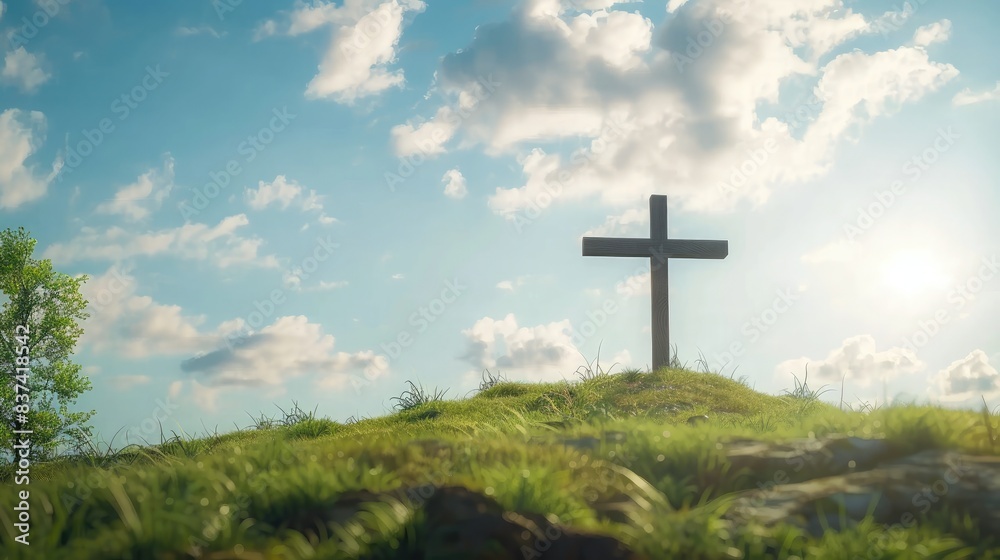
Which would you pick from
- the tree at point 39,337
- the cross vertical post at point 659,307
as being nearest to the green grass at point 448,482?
the cross vertical post at point 659,307

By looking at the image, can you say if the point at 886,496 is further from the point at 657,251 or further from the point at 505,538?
the point at 657,251

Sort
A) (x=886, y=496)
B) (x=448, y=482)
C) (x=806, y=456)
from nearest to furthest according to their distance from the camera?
(x=448, y=482) → (x=886, y=496) → (x=806, y=456)

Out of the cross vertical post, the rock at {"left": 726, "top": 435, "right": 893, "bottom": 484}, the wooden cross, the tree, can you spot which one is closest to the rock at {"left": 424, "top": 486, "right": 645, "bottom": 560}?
the rock at {"left": 726, "top": 435, "right": 893, "bottom": 484}

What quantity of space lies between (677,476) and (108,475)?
11.4ft

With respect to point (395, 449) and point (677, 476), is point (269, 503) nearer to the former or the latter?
point (395, 449)

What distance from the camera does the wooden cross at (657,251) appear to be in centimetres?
1329

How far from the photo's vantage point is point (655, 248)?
13516mm

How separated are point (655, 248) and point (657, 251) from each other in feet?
0.23

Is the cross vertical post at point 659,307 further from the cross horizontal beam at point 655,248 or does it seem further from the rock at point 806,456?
the rock at point 806,456

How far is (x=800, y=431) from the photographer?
17.7ft

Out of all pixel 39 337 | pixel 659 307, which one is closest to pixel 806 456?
pixel 659 307

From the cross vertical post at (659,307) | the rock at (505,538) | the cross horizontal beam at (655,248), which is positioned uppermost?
the cross horizontal beam at (655,248)

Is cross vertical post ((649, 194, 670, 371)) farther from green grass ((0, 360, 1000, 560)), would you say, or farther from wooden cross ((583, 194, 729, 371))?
green grass ((0, 360, 1000, 560))

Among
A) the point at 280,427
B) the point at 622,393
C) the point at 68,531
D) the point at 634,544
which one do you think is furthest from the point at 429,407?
the point at 634,544
